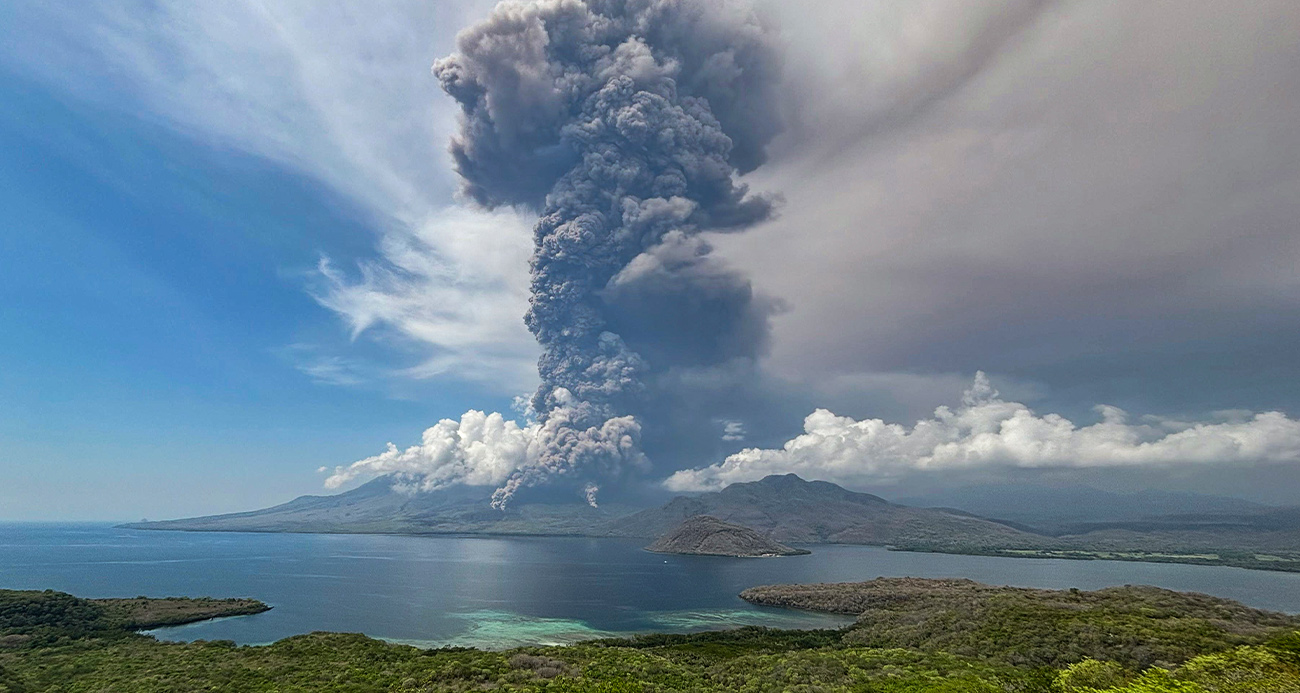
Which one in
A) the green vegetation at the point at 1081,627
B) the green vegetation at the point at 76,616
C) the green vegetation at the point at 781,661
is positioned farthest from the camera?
the green vegetation at the point at 76,616

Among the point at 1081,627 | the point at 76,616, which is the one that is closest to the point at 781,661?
the point at 1081,627

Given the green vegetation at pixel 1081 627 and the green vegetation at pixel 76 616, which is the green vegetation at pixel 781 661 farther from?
the green vegetation at pixel 76 616

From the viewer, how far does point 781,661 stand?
85062mm

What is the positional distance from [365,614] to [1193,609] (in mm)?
194603

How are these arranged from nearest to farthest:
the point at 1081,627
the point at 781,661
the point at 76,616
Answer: the point at 781,661 → the point at 1081,627 → the point at 76,616

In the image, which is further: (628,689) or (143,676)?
(143,676)

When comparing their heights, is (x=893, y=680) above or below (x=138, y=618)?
above

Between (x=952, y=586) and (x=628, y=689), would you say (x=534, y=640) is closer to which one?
(x=628, y=689)

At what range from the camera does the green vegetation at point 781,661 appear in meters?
60.6

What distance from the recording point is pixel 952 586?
639 feet

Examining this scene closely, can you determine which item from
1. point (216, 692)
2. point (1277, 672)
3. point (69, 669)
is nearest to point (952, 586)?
point (1277, 672)

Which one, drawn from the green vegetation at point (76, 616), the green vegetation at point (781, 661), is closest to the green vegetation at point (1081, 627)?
the green vegetation at point (781, 661)

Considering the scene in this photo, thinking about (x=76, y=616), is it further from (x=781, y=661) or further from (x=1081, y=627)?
(x=1081, y=627)

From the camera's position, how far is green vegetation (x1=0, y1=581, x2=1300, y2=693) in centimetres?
6062
